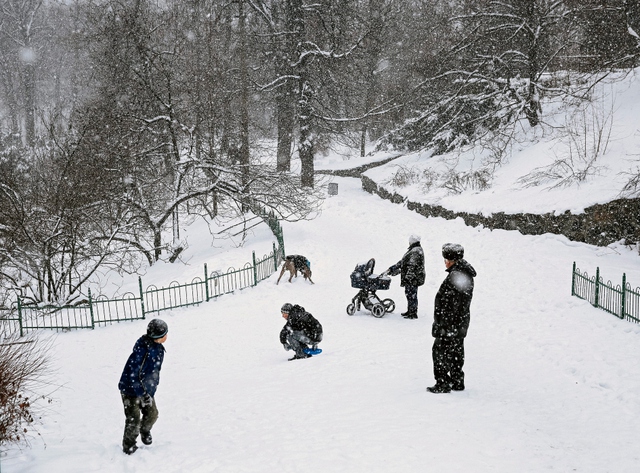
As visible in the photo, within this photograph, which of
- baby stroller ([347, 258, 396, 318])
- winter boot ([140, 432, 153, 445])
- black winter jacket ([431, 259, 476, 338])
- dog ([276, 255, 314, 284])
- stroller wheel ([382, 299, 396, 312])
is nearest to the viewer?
winter boot ([140, 432, 153, 445])

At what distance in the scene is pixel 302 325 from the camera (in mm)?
8695

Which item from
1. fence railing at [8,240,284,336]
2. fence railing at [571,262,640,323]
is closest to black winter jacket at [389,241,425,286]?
fence railing at [571,262,640,323]

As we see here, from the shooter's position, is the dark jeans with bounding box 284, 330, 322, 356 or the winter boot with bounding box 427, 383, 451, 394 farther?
the dark jeans with bounding box 284, 330, 322, 356

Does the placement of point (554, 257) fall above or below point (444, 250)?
below

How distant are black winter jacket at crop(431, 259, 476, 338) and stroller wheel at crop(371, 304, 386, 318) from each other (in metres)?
4.67

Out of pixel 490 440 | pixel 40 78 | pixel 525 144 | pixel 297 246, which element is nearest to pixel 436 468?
pixel 490 440

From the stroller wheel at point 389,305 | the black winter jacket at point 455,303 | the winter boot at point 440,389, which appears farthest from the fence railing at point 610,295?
the winter boot at point 440,389

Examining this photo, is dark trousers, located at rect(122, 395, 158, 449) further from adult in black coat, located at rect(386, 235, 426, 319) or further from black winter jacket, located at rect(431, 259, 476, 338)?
adult in black coat, located at rect(386, 235, 426, 319)

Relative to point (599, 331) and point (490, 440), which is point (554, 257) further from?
point (490, 440)

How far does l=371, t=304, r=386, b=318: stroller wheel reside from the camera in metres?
10.7

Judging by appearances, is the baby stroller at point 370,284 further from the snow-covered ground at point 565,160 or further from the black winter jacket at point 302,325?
the snow-covered ground at point 565,160

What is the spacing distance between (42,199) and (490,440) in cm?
1489

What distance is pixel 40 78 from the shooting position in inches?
2128

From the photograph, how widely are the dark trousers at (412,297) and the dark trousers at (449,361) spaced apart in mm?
4003
